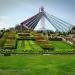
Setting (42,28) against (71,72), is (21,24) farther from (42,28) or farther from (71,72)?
(71,72)

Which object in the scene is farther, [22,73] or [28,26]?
[28,26]

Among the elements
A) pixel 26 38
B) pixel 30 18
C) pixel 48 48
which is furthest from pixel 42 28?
pixel 48 48

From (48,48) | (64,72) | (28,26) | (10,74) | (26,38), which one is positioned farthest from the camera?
(28,26)

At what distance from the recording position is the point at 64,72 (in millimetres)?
14508

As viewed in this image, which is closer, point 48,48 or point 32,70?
point 32,70

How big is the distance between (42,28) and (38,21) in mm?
4044

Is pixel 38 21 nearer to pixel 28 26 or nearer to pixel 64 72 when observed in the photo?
pixel 28 26

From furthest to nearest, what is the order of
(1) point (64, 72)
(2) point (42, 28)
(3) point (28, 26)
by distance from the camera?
(3) point (28, 26)
(2) point (42, 28)
(1) point (64, 72)

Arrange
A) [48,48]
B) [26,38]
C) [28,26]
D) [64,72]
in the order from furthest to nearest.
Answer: [28,26] < [26,38] < [48,48] < [64,72]

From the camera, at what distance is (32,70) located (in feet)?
49.7

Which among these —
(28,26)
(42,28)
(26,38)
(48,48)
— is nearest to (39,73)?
(48,48)

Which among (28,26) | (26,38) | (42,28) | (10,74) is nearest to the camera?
(10,74)

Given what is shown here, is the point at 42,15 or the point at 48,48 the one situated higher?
the point at 42,15

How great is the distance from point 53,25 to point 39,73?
65198mm
